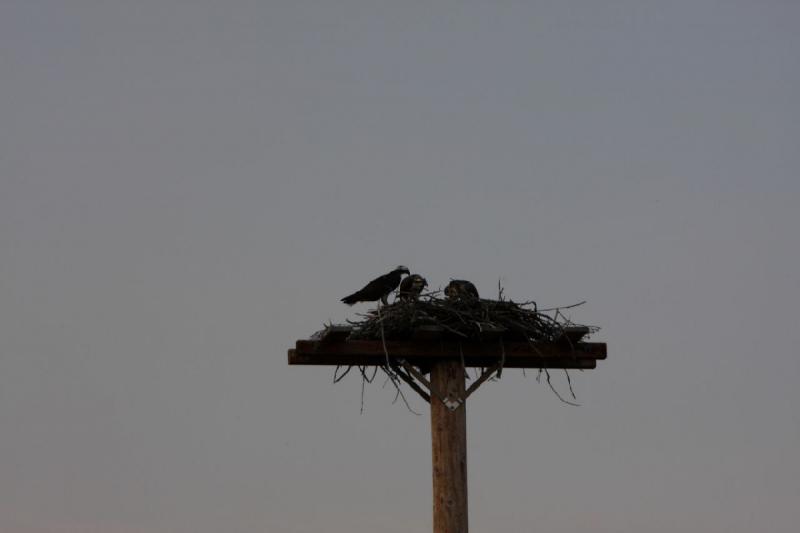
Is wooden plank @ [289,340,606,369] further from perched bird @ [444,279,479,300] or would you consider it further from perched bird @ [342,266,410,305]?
perched bird @ [342,266,410,305]

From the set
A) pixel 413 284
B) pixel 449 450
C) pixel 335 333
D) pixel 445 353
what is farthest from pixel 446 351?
pixel 413 284

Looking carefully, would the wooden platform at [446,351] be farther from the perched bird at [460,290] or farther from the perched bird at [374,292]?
the perched bird at [374,292]

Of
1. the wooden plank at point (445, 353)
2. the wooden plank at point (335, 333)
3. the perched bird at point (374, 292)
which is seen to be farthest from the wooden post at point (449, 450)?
the perched bird at point (374, 292)

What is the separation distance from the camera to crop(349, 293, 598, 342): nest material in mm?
10078

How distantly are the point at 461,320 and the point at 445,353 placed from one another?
321 mm

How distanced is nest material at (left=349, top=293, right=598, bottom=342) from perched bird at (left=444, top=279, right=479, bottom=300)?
23 cm

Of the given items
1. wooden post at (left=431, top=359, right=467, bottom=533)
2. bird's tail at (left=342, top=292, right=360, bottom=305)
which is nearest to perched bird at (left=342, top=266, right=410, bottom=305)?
bird's tail at (left=342, top=292, right=360, bottom=305)

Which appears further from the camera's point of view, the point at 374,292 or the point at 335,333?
the point at 374,292

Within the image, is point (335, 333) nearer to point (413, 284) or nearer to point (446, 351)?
point (446, 351)

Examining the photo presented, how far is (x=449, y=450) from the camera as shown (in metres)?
9.80

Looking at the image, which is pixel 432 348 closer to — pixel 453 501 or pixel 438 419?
pixel 438 419

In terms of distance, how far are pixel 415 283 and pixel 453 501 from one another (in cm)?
382

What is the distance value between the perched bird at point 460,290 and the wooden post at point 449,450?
0.92 meters

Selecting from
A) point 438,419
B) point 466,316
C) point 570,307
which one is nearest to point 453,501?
point 438,419
